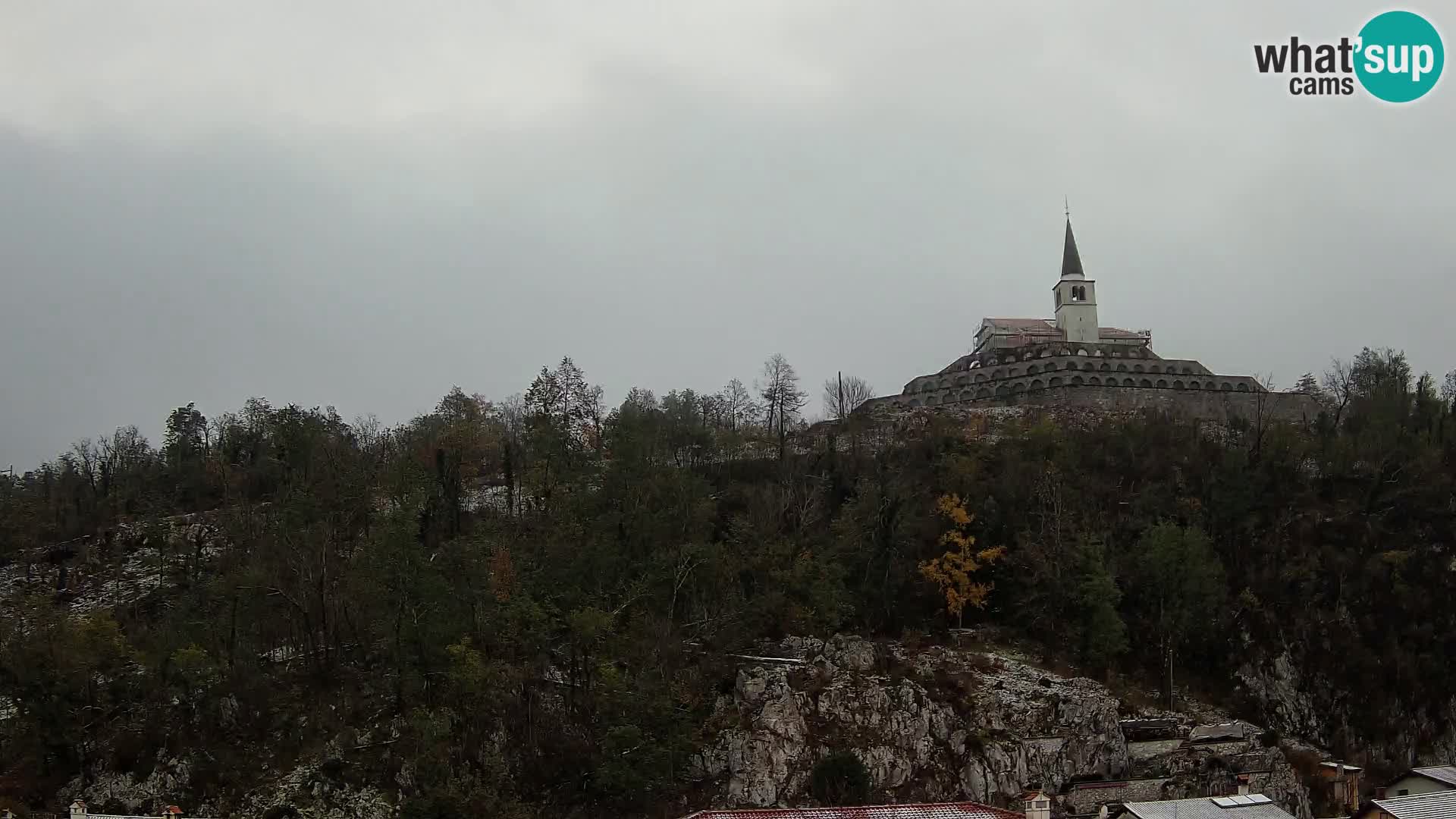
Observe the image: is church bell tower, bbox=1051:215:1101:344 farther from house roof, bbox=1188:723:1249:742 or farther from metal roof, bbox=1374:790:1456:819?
metal roof, bbox=1374:790:1456:819

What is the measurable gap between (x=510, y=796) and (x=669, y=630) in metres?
9.41

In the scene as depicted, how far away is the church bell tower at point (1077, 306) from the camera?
77488 mm

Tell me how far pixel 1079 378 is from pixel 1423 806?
45.1m

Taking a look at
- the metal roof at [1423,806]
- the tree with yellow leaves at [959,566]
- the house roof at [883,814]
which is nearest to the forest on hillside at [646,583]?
the tree with yellow leaves at [959,566]

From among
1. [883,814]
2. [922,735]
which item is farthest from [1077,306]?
[883,814]

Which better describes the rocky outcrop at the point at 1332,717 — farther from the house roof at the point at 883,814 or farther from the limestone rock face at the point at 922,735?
the house roof at the point at 883,814

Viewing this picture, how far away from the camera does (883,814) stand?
27188 millimetres

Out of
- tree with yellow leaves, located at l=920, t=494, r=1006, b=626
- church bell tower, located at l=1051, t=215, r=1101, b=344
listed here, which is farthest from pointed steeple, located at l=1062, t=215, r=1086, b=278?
tree with yellow leaves, located at l=920, t=494, r=1006, b=626

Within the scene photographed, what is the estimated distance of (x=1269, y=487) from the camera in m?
50.6

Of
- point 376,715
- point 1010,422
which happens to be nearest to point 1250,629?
point 1010,422

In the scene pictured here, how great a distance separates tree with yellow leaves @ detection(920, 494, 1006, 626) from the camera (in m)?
45.2

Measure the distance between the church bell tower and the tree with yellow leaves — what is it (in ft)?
115

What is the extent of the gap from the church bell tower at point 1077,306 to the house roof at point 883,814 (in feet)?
179

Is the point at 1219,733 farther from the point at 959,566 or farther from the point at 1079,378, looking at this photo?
the point at 1079,378
